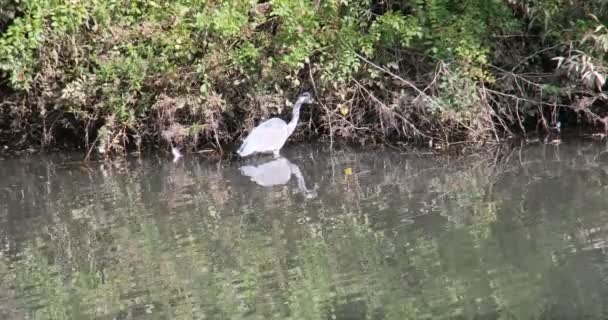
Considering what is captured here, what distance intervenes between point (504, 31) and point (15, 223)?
635 centimetres

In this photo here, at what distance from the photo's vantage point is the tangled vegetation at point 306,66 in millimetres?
10570

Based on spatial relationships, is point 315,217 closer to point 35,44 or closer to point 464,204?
point 464,204

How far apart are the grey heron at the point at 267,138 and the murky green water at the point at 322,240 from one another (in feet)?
0.95

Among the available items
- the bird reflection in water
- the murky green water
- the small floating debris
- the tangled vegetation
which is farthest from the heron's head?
the small floating debris

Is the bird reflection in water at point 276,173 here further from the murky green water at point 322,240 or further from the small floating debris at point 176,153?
the small floating debris at point 176,153

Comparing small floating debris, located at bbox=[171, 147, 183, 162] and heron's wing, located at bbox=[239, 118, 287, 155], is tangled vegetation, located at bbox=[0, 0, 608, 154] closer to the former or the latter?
small floating debris, located at bbox=[171, 147, 183, 162]

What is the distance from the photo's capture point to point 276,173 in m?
9.81

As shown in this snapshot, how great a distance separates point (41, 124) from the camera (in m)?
12.1

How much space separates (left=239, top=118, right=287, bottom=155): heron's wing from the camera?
10.4 m

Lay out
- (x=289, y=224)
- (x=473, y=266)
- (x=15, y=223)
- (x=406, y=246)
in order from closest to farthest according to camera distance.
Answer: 1. (x=473, y=266)
2. (x=406, y=246)
3. (x=289, y=224)
4. (x=15, y=223)

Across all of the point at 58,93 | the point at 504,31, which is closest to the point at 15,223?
the point at 58,93

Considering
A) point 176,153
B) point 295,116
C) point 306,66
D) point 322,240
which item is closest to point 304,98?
point 295,116

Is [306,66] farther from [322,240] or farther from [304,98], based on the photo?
[322,240]

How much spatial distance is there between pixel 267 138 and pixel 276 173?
2.65 feet
